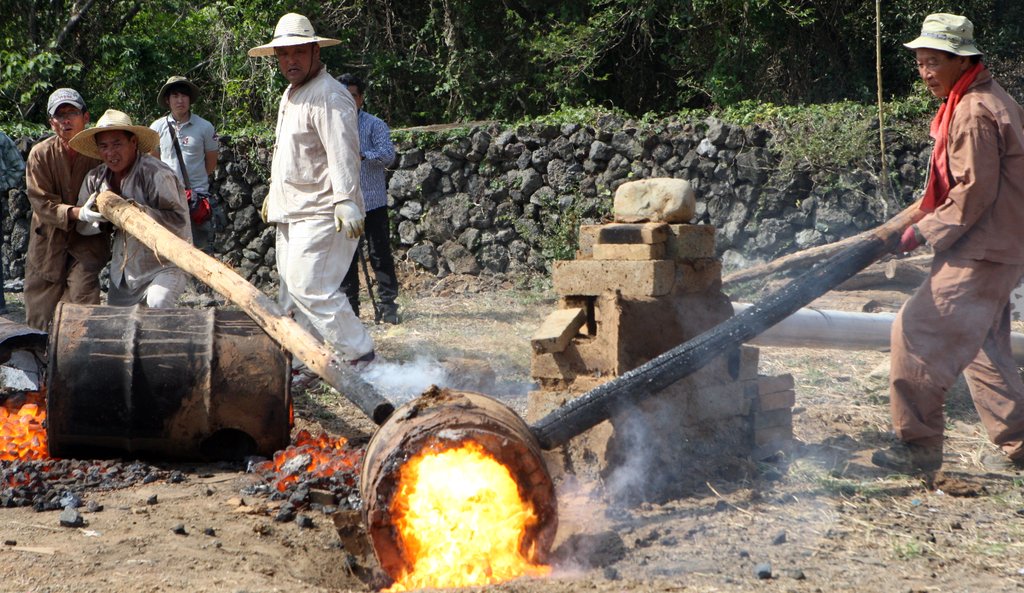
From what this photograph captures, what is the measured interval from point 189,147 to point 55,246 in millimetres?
2218

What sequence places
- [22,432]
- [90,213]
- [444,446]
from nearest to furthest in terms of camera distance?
[444,446] < [22,432] < [90,213]

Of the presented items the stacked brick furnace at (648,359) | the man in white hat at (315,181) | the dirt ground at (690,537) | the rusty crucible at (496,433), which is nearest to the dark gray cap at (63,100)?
the man in white hat at (315,181)

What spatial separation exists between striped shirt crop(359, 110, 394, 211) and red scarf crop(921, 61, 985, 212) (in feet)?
16.2

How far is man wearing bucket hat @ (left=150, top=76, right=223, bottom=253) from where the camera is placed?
8070 mm

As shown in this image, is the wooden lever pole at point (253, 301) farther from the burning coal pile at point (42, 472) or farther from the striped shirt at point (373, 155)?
the striped shirt at point (373, 155)

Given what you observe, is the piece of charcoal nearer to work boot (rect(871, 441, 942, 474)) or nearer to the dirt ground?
the dirt ground

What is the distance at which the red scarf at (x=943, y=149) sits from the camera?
4.56m

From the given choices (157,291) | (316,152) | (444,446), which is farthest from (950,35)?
(157,291)

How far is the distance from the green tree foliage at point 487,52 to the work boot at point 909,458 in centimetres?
1085

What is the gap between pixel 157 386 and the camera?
196 inches

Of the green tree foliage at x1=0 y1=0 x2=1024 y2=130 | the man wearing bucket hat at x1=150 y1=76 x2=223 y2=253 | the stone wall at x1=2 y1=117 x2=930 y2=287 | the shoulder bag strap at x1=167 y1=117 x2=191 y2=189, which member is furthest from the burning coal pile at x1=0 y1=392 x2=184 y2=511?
the green tree foliage at x1=0 y1=0 x2=1024 y2=130

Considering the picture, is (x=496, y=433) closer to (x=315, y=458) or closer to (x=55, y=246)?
(x=315, y=458)

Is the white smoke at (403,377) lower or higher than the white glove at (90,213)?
lower

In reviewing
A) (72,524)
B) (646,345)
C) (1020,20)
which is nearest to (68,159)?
(72,524)
